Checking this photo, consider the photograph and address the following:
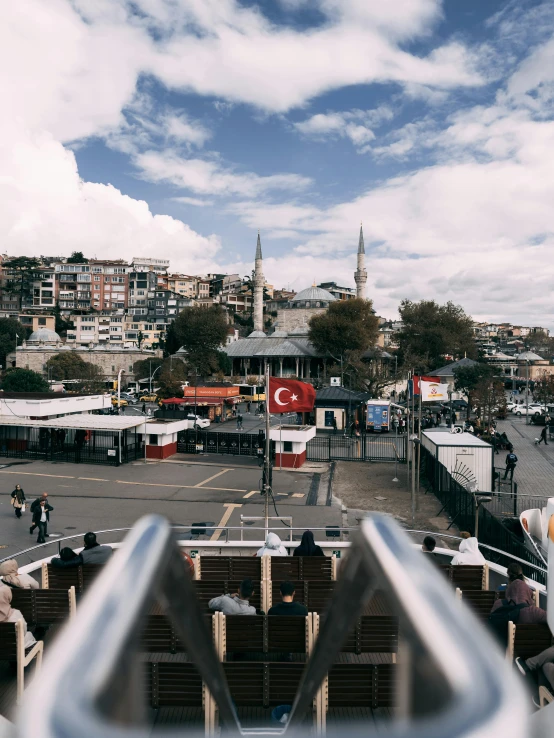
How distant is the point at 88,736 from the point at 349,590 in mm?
659

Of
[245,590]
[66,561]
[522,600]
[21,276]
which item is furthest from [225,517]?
[21,276]

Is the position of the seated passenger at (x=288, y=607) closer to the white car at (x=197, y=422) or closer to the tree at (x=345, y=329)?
the white car at (x=197, y=422)

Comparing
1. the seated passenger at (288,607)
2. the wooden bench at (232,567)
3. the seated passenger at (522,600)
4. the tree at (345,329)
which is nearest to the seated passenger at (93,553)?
the wooden bench at (232,567)

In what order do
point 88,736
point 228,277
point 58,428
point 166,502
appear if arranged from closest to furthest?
point 88,736, point 166,502, point 58,428, point 228,277

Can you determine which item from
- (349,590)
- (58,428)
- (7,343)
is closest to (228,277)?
(7,343)

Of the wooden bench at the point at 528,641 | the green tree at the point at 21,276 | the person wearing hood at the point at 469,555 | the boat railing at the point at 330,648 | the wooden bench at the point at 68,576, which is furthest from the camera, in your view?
the green tree at the point at 21,276

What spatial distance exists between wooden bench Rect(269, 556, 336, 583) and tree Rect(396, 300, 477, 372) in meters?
73.9

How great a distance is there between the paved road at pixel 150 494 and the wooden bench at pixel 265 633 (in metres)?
6.34

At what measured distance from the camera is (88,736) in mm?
749

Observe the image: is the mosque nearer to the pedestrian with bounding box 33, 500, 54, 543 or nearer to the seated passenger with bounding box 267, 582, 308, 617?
the pedestrian with bounding box 33, 500, 54, 543

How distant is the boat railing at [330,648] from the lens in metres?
0.79

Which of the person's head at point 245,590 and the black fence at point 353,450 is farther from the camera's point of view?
the black fence at point 353,450

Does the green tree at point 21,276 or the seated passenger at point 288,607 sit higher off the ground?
the green tree at point 21,276

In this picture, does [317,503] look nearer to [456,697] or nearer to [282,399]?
[282,399]
